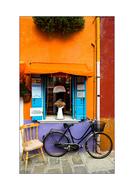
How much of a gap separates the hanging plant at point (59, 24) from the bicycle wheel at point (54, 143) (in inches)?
102

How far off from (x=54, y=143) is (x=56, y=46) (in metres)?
2.50

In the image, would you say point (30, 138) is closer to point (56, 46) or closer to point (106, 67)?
point (56, 46)

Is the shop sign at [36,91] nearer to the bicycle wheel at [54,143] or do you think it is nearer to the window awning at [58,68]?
the window awning at [58,68]

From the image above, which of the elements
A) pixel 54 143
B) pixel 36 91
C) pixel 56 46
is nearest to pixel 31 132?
pixel 54 143

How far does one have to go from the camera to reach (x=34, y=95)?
473cm

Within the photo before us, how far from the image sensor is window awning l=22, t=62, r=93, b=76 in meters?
4.31

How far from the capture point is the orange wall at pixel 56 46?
188 inches

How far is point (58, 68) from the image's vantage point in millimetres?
4441

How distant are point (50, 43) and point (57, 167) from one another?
306 cm

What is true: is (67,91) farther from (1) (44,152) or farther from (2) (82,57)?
(1) (44,152)

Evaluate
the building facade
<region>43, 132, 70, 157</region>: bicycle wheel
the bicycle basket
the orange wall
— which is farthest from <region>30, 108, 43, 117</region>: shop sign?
the bicycle basket

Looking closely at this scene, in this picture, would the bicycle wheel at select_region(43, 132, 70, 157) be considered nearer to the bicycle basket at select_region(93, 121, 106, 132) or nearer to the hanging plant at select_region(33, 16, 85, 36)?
the bicycle basket at select_region(93, 121, 106, 132)

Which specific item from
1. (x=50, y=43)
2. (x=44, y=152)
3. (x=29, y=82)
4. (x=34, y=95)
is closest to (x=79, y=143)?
(x=44, y=152)

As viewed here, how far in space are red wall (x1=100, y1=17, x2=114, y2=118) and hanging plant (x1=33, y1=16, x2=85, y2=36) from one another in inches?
24.8
